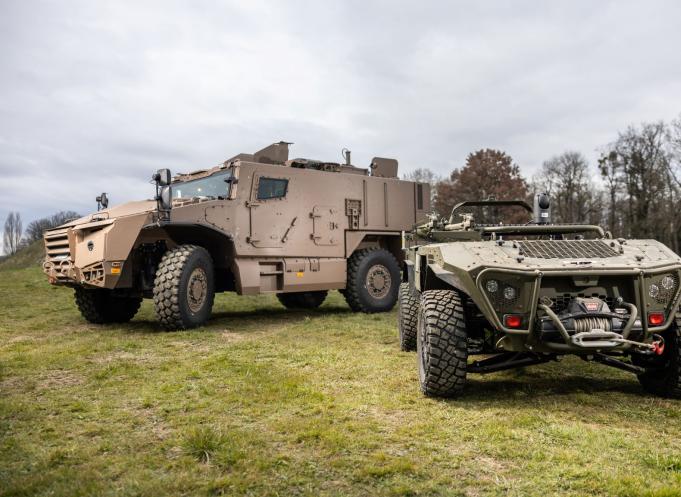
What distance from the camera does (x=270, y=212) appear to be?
9836mm

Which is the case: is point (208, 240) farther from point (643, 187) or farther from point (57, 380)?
point (643, 187)

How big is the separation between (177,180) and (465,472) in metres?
8.32

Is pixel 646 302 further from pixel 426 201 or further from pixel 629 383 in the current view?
pixel 426 201

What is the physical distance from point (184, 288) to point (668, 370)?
5.68m

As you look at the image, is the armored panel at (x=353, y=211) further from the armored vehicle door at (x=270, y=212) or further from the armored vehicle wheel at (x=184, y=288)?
the armored vehicle wheel at (x=184, y=288)

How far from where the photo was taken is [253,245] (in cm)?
954

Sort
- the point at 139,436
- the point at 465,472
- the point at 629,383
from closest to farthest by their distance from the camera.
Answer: the point at 465,472, the point at 139,436, the point at 629,383

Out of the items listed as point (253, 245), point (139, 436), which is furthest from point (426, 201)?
point (139, 436)

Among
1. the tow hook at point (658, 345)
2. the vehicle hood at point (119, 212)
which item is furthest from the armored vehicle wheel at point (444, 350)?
the vehicle hood at point (119, 212)

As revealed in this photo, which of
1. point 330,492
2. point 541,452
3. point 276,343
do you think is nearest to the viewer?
point 330,492

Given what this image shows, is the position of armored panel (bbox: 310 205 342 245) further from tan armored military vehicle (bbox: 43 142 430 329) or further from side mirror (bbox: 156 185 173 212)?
side mirror (bbox: 156 185 173 212)

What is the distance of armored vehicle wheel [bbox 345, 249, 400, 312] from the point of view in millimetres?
10898

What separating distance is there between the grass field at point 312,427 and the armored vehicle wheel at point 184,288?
116 centimetres

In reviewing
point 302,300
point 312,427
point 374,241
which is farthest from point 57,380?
point 302,300
